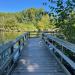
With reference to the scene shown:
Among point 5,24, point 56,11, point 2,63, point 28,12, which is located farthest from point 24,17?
point 2,63

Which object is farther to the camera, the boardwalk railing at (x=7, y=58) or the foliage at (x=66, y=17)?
the foliage at (x=66, y=17)

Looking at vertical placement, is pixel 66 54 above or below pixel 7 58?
below

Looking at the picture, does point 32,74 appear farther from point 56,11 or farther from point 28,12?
point 28,12

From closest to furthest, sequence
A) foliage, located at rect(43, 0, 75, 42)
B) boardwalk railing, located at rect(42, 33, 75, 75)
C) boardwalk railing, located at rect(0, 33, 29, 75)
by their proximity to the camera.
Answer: boardwalk railing, located at rect(0, 33, 29, 75), boardwalk railing, located at rect(42, 33, 75, 75), foliage, located at rect(43, 0, 75, 42)

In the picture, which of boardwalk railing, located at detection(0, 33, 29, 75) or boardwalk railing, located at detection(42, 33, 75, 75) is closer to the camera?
boardwalk railing, located at detection(0, 33, 29, 75)

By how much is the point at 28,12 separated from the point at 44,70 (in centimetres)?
9091

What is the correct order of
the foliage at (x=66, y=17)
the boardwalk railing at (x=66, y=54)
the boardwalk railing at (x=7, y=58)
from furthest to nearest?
1. the foliage at (x=66, y=17)
2. the boardwalk railing at (x=66, y=54)
3. the boardwalk railing at (x=7, y=58)

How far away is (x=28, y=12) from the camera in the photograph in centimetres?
9831

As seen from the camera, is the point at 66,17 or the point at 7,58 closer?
the point at 7,58

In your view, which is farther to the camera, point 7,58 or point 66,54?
point 66,54

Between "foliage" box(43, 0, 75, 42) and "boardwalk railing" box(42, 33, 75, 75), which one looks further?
"foliage" box(43, 0, 75, 42)

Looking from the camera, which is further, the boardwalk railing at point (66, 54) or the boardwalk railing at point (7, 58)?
the boardwalk railing at point (66, 54)

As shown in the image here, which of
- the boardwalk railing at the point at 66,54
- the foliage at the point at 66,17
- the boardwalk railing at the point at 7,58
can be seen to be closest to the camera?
the boardwalk railing at the point at 7,58

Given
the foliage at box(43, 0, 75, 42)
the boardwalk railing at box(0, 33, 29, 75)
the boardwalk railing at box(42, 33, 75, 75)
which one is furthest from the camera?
the foliage at box(43, 0, 75, 42)
